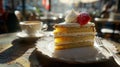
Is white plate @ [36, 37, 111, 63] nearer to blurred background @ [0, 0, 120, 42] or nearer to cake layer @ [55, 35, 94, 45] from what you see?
cake layer @ [55, 35, 94, 45]

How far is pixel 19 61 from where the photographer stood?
3.82 ft

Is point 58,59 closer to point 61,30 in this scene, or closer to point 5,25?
point 61,30

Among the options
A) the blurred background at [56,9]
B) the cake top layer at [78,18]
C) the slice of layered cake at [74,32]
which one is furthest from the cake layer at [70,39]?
the blurred background at [56,9]

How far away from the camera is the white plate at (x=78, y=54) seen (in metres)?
1.07

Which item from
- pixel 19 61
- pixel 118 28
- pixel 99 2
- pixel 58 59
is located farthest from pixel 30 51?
pixel 99 2

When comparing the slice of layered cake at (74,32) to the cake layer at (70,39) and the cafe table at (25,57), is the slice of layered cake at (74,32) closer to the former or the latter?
the cake layer at (70,39)

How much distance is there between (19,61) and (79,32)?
0.52m

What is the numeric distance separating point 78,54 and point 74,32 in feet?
0.93

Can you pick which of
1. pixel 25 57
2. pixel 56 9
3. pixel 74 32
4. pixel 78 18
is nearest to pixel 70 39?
pixel 74 32

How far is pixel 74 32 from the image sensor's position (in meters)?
1.41

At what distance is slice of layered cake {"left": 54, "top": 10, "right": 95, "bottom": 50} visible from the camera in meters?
1.37

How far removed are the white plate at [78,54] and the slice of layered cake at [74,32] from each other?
68 mm

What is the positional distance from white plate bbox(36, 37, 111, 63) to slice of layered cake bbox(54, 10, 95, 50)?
0.07 meters

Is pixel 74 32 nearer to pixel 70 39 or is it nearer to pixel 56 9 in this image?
pixel 70 39
